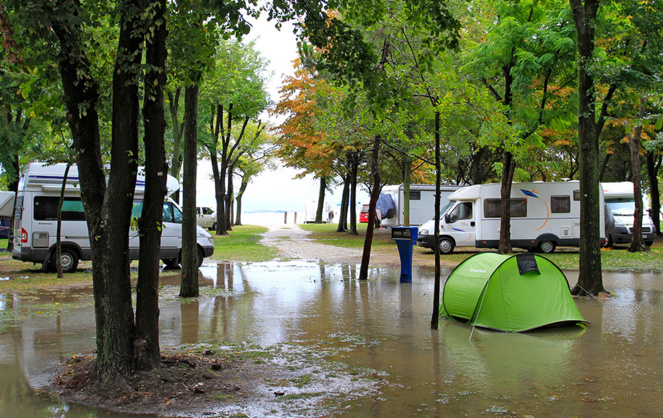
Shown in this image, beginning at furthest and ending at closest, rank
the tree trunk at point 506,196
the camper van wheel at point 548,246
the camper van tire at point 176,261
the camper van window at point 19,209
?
the camper van wheel at point 548,246 → the tree trunk at point 506,196 → the camper van tire at point 176,261 → the camper van window at point 19,209

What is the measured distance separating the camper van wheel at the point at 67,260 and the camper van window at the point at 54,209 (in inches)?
36.5

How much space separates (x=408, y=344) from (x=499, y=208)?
1541 centimetres

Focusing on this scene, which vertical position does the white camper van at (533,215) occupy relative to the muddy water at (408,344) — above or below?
above

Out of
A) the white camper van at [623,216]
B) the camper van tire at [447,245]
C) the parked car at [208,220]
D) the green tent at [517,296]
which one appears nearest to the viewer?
the green tent at [517,296]

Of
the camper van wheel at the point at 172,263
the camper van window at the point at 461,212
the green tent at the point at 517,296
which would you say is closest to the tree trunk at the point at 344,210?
the camper van window at the point at 461,212

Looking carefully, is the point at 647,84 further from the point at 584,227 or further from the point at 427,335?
the point at 427,335

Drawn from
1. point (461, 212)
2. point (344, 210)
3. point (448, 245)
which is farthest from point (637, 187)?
point (344, 210)

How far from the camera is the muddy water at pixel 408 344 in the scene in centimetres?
493

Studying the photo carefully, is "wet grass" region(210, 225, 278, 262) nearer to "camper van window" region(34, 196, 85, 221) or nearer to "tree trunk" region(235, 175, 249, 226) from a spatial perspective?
"camper van window" region(34, 196, 85, 221)

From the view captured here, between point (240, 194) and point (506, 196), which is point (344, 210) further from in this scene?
point (506, 196)

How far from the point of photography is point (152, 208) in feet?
17.6

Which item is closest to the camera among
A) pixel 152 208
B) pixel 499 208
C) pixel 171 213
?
pixel 152 208

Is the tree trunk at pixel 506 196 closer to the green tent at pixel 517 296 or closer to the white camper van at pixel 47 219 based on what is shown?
the green tent at pixel 517 296

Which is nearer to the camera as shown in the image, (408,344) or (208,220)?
(408,344)
